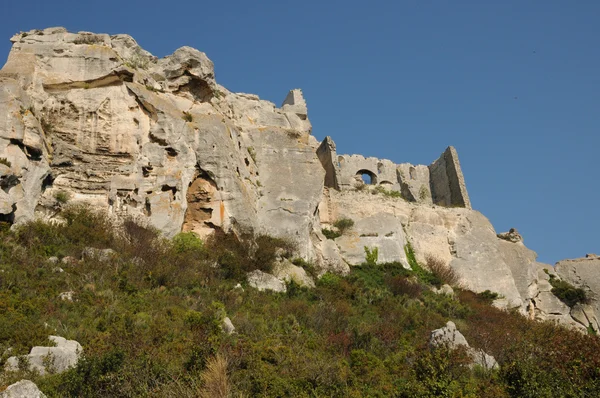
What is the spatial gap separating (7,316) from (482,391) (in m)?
10.4

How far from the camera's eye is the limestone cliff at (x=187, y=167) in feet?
71.9

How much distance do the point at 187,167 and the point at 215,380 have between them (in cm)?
1311

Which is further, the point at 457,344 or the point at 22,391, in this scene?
the point at 457,344

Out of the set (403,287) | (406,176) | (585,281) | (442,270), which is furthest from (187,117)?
(585,281)

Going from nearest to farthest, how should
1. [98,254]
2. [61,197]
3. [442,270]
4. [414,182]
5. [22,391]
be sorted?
[22,391] < [98,254] < [61,197] < [442,270] < [414,182]

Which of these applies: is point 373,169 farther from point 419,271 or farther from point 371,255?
point 371,255

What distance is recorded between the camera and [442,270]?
29438 mm

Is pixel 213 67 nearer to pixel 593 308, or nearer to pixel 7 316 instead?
pixel 7 316

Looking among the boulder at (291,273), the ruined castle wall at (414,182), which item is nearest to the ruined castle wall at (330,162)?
the ruined castle wall at (414,182)

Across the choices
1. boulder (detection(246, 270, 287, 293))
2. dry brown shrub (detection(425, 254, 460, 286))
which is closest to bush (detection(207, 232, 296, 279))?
boulder (detection(246, 270, 287, 293))

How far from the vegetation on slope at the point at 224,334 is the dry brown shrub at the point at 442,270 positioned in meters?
4.89

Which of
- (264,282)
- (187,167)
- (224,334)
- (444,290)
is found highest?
(187,167)

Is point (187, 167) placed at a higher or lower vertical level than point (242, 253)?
higher

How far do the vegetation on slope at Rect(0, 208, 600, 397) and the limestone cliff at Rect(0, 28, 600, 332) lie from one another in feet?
4.79
